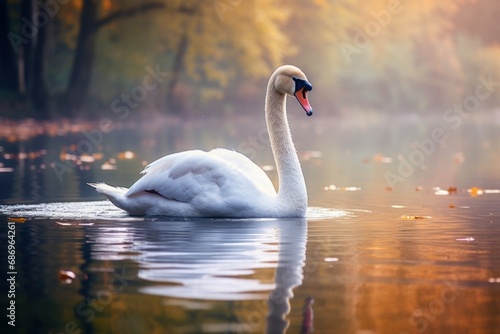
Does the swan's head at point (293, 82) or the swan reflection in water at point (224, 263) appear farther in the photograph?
the swan's head at point (293, 82)

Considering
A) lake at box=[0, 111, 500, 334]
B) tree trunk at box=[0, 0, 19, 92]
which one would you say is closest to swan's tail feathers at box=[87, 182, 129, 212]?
lake at box=[0, 111, 500, 334]

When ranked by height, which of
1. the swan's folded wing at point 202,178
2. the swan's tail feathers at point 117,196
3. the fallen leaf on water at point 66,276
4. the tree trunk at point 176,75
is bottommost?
the fallen leaf on water at point 66,276

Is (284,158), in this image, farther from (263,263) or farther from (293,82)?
(263,263)

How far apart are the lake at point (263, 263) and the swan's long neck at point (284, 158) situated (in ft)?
0.77

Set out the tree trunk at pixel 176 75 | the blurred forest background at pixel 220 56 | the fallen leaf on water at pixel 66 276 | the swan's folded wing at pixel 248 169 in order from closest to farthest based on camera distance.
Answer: the fallen leaf on water at pixel 66 276
the swan's folded wing at pixel 248 169
the blurred forest background at pixel 220 56
the tree trunk at pixel 176 75

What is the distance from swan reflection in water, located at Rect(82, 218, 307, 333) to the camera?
631cm

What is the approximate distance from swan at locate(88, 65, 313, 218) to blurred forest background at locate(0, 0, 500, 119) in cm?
2513

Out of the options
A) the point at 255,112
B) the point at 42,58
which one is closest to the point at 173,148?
the point at 42,58

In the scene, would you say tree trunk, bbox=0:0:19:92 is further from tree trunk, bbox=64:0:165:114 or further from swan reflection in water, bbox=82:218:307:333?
swan reflection in water, bbox=82:218:307:333

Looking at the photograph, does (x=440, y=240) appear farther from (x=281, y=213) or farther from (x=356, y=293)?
(x=356, y=293)

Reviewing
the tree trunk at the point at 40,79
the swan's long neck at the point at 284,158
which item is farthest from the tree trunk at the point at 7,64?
the swan's long neck at the point at 284,158

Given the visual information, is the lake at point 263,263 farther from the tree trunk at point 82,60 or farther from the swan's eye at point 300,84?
the tree trunk at point 82,60

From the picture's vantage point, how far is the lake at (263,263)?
6.02 m

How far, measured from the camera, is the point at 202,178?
34.9 feet
